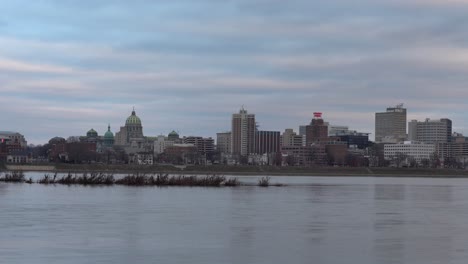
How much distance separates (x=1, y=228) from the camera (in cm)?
3306

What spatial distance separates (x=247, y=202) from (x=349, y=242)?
82.2 ft

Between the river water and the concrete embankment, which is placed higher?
the concrete embankment

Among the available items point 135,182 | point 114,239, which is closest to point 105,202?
point 114,239

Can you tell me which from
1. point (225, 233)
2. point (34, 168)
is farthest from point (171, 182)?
point (34, 168)

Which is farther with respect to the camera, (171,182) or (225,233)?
(171,182)

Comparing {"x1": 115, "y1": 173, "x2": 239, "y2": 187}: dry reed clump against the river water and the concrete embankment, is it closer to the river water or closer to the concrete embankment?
the river water

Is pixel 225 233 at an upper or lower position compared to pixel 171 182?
lower

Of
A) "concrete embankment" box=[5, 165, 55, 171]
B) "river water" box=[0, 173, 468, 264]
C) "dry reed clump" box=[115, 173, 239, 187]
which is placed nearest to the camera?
"river water" box=[0, 173, 468, 264]

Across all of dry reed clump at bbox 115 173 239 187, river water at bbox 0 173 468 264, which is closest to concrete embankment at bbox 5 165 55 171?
dry reed clump at bbox 115 173 239 187

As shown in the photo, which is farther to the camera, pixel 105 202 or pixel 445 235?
pixel 105 202

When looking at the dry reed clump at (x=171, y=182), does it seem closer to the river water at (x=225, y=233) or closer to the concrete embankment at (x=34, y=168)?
the river water at (x=225, y=233)

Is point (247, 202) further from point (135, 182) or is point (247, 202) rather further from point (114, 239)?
point (135, 182)

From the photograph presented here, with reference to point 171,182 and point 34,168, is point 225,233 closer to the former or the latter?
point 171,182

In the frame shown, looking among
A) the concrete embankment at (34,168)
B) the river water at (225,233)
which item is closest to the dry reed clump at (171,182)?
the river water at (225,233)
